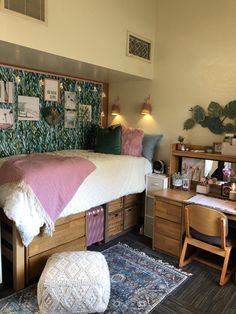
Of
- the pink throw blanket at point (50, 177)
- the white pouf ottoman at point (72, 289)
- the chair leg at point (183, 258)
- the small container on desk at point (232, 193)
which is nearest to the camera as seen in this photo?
the white pouf ottoman at point (72, 289)

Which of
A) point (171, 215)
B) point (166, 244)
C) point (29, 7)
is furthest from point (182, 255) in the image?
point (29, 7)

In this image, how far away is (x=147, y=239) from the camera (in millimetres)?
3252

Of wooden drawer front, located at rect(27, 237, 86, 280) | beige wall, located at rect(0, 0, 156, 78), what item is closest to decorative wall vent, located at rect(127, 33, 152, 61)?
beige wall, located at rect(0, 0, 156, 78)

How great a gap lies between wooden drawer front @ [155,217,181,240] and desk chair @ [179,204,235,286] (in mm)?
194

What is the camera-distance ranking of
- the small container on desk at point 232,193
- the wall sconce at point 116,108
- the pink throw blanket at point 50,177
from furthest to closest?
1. the wall sconce at point 116,108
2. the small container on desk at point 232,193
3. the pink throw blanket at point 50,177

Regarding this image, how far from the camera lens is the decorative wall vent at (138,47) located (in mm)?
3195

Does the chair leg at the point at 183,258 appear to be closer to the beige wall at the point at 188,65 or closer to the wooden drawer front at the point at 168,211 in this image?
the wooden drawer front at the point at 168,211

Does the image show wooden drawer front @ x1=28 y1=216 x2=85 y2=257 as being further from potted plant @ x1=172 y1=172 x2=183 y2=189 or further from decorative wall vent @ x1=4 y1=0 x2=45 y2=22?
decorative wall vent @ x1=4 y1=0 x2=45 y2=22

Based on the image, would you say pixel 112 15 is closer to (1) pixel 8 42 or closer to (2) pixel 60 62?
(2) pixel 60 62

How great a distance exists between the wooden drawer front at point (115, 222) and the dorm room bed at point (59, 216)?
0.58ft

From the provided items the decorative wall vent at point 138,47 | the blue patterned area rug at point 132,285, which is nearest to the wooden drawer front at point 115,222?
the blue patterned area rug at point 132,285

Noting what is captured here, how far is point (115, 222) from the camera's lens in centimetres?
324

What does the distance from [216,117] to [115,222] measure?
5.69 feet

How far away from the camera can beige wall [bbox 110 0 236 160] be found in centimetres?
296
